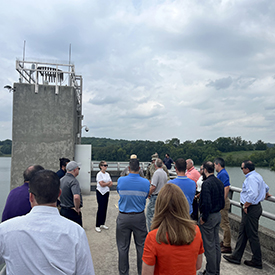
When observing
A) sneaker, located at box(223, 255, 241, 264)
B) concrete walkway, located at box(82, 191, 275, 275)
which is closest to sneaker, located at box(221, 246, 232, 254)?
concrete walkway, located at box(82, 191, 275, 275)

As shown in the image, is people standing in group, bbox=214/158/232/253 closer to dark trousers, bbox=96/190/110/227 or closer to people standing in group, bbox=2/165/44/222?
dark trousers, bbox=96/190/110/227

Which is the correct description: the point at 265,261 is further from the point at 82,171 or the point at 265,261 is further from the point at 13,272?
the point at 82,171

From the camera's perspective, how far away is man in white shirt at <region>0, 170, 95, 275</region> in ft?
5.10

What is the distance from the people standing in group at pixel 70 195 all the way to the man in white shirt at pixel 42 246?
8.18ft

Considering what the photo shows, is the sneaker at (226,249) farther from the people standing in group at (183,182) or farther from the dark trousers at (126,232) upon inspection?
the dark trousers at (126,232)

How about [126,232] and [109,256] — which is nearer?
[126,232]

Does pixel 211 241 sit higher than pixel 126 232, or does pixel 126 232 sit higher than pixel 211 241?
pixel 126 232

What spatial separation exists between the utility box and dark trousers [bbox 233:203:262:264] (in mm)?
8269

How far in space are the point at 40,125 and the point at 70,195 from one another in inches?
295

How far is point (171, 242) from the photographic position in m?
1.85

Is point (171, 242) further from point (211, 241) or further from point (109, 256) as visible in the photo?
point (109, 256)

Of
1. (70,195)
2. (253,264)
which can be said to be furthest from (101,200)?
(253,264)

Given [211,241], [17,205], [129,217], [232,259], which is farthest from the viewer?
[232,259]

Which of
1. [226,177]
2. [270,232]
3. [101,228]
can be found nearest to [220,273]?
[270,232]
